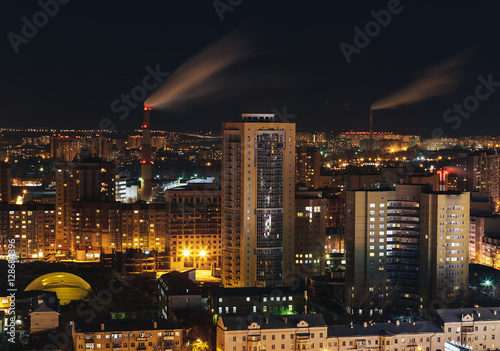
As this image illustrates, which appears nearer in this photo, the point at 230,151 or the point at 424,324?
the point at 424,324

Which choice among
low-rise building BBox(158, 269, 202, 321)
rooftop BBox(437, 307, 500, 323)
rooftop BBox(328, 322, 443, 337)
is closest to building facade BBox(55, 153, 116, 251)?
low-rise building BBox(158, 269, 202, 321)

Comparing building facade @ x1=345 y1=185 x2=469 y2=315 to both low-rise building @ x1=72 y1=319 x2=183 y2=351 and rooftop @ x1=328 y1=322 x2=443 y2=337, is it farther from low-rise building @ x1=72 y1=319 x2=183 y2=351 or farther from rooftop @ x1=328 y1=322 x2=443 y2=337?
low-rise building @ x1=72 y1=319 x2=183 y2=351

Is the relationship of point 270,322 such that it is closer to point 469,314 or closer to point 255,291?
point 469,314

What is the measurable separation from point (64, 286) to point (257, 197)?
4.82 metres

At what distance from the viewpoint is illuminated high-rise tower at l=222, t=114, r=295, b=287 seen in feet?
69.9

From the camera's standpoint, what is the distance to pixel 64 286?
19.9 metres

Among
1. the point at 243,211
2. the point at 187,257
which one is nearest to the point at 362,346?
the point at 243,211

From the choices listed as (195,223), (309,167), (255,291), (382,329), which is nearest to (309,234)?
(195,223)

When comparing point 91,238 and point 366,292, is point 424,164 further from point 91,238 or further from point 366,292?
point 366,292

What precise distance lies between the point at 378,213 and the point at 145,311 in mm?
5534

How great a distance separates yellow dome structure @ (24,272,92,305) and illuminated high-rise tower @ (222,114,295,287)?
137 inches

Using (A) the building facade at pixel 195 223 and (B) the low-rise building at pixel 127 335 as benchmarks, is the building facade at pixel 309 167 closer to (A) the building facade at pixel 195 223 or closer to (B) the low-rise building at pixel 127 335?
(A) the building facade at pixel 195 223

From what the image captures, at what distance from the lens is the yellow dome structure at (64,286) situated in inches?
769

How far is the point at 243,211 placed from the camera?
2134 centimetres
